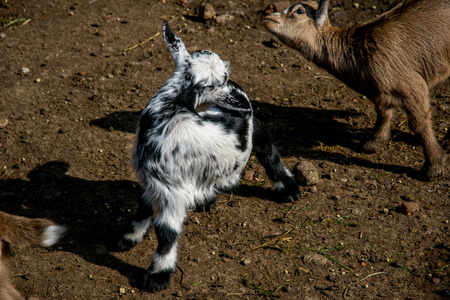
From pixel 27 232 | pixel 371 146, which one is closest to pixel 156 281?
pixel 27 232

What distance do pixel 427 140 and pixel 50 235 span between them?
11.7 ft

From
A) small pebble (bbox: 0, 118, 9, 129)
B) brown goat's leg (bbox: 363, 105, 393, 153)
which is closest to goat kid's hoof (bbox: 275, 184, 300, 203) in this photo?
brown goat's leg (bbox: 363, 105, 393, 153)

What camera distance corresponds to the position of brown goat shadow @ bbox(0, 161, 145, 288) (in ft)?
13.4

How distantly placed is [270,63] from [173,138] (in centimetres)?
324

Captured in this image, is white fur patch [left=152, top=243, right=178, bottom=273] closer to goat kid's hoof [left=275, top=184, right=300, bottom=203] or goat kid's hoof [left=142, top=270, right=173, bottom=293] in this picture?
goat kid's hoof [left=142, top=270, right=173, bottom=293]

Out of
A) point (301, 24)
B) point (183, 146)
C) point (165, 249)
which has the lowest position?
point (165, 249)

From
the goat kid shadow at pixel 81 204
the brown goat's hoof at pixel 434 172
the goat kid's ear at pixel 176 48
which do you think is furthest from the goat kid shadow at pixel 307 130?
the goat kid's ear at pixel 176 48

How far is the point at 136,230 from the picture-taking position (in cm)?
403

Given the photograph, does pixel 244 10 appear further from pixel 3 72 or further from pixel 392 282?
→ pixel 392 282

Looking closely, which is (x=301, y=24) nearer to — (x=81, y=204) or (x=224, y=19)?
(x=224, y=19)

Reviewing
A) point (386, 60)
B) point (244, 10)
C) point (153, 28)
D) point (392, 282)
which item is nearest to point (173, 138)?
point (392, 282)

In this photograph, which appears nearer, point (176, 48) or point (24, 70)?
point (176, 48)

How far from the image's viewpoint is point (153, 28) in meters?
6.83

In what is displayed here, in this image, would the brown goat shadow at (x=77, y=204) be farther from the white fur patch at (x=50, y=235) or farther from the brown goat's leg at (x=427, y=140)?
the brown goat's leg at (x=427, y=140)
